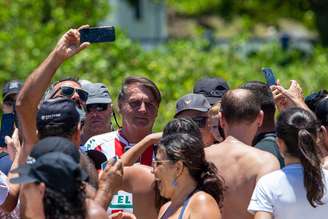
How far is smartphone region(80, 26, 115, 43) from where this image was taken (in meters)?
6.44

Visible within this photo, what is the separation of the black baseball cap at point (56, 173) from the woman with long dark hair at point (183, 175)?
101cm

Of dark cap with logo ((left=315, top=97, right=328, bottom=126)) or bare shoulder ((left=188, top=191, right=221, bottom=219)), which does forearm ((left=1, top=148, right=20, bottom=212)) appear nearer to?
bare shoulder ((left=188, top=191, right=221, bottom=219))

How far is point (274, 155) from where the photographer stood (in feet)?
22.8

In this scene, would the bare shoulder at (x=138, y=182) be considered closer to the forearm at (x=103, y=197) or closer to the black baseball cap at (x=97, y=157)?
the black baseball cap at (x=97, y=157)

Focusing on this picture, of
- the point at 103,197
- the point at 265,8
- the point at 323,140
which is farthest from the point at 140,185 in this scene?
the point at 265,8

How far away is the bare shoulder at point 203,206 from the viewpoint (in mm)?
5625

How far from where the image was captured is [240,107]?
675cm

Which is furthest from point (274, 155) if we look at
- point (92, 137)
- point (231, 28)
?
point (231, 28)

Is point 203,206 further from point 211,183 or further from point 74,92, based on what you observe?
point 74,92

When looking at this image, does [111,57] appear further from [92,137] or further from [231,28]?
[231,28]

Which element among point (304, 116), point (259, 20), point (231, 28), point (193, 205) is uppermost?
point (304, 116)

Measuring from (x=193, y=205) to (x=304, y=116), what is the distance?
88 cm

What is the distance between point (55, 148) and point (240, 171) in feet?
6.18

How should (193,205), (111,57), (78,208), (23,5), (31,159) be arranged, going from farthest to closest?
1. (23,5)
2. (111,57)
3. (193,205)
4. (31,159)
5. (78,208)
